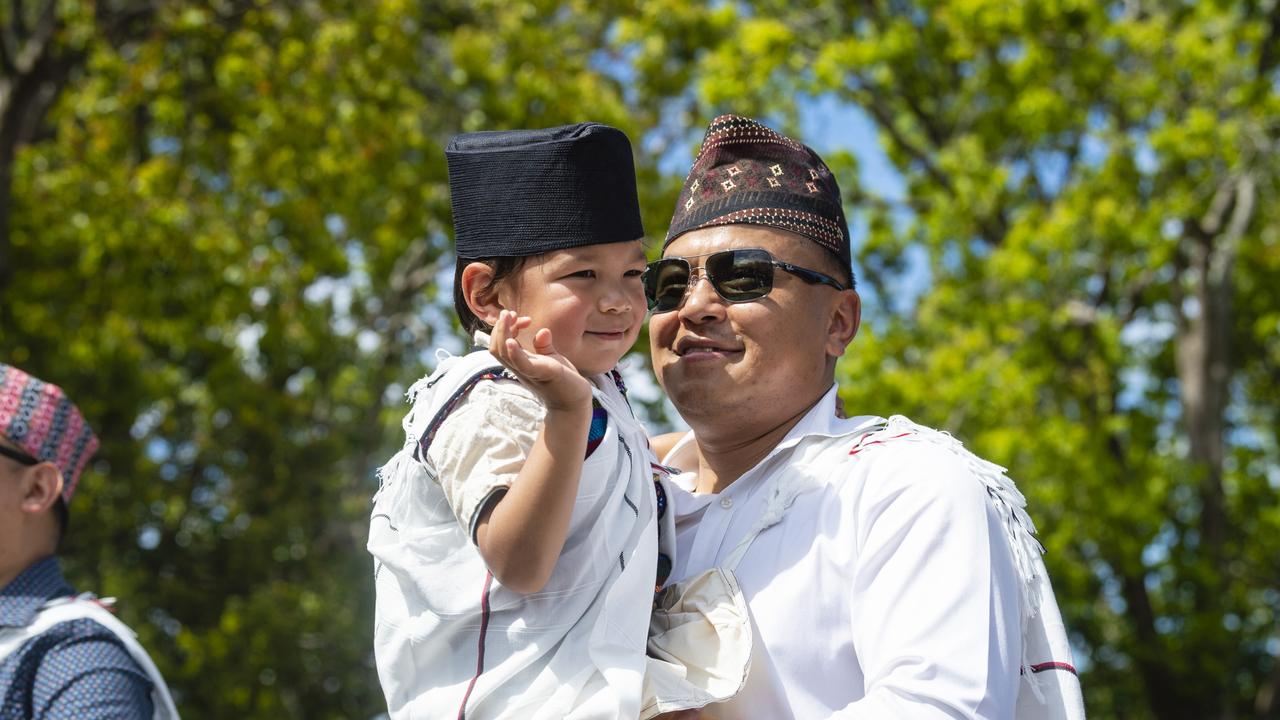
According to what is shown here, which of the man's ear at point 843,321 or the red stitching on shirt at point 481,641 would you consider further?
the man's ear at point 843,321

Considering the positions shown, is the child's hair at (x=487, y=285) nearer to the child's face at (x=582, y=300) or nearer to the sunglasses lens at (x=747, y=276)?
the child's face at (x=582, y=300)

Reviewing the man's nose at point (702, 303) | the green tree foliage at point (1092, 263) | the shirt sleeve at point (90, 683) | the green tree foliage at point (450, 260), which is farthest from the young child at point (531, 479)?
the green tree foliage at point (1092, 263)

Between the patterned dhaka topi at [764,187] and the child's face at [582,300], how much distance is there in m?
0.59

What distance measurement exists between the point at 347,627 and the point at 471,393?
10.8m

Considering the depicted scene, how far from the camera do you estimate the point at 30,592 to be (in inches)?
131

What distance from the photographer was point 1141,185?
1426 centimetres

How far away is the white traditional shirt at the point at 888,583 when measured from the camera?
2338 millimetres

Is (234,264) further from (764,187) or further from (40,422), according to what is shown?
(764,187)

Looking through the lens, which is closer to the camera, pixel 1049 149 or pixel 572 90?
pixel 572 90

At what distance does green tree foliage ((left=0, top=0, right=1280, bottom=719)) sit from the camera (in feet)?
35.3

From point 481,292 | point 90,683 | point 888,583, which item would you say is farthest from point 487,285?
point 90,683

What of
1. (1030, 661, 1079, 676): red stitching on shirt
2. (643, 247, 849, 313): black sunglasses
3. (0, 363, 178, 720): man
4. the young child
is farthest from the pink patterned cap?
(1030, 661, 1079, 676): red stitching on shirt

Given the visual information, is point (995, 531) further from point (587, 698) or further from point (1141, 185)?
point (1141, 185)

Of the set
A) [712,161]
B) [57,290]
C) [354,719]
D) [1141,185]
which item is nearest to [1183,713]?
[1141,185]
